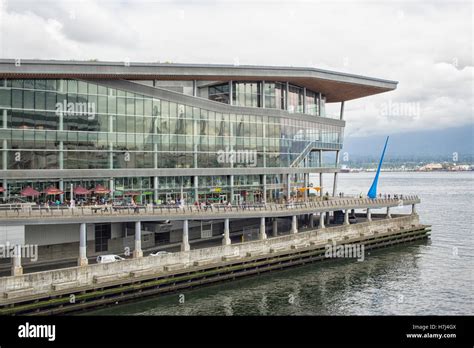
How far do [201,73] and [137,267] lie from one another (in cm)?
2838

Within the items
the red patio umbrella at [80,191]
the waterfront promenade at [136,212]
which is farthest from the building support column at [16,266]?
the red patio umbrella at [80,191]

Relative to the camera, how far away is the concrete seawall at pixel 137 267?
3653 cm

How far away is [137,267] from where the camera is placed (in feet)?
142

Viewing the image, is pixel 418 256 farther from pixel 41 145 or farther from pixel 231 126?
Result: pixel 41 145

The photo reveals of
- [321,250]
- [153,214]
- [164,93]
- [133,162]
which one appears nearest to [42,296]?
[153,214]

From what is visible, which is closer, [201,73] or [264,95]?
[201,73]

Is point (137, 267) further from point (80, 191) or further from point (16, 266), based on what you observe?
point (80, 191)

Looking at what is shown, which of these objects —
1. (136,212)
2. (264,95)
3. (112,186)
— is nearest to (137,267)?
(136,212)

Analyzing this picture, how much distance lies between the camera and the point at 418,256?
207ft

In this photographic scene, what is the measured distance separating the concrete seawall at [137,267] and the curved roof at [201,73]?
22.4 meters

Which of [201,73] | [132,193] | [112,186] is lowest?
[132,193]

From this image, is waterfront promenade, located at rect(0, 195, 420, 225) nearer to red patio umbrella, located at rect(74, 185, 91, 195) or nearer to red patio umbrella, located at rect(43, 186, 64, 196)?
red patio umbrella, located at rect(43, 186, 64, 196)

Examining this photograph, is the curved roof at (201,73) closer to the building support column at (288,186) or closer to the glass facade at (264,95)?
the glass facade at (264,95)

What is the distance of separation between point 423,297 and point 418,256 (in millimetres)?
19986
